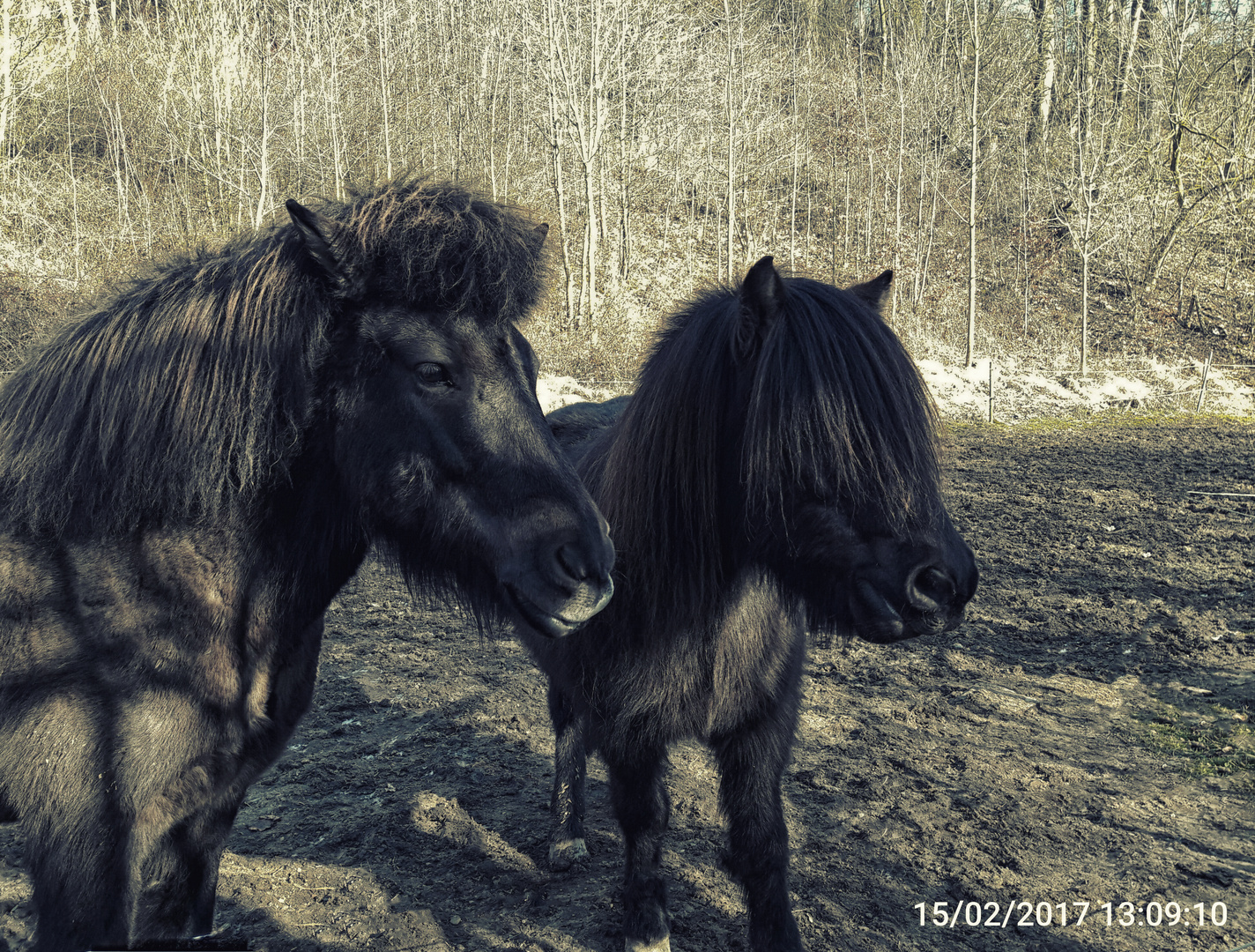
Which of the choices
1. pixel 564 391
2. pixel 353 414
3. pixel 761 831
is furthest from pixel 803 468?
pixel 564 391

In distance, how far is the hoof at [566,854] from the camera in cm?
348

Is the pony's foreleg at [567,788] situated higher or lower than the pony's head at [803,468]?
lower

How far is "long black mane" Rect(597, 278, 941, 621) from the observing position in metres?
2.17

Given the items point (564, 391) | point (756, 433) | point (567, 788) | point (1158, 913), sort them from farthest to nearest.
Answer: point (564, 391)
point (567, 788)
point (1158, 913)
point (756, 433)

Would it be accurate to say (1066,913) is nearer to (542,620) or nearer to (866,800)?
(866,800)

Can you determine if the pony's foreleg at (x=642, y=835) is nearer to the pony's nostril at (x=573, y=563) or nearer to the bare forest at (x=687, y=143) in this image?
the pony's nostril at (x=573, y=563)

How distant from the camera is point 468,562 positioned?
1.93m

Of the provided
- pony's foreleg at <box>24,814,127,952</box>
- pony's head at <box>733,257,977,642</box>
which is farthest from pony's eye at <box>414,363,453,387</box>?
pony's foreleg at <box>24,814,127,952</box>

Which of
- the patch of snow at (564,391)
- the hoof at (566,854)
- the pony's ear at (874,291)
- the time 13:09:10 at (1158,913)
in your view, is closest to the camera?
the pony's ear at (874,291)

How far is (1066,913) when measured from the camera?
3029mm

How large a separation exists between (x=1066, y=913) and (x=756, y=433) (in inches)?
94.8

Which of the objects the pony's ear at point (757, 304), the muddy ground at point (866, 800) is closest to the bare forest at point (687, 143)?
the muddy ground at point (866, 800)

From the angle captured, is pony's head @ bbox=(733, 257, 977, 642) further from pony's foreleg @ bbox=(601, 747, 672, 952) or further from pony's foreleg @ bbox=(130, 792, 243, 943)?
pony's foreleg @ bbox=(130, 792, 243, 943)

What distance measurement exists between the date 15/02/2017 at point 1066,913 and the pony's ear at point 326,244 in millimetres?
3107
